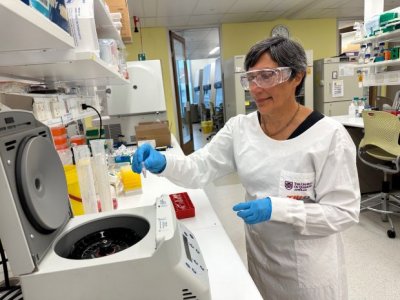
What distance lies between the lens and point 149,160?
1157 mm

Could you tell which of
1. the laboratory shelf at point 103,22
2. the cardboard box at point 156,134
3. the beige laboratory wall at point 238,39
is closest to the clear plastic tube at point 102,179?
the laboratory shelf at point 103,22

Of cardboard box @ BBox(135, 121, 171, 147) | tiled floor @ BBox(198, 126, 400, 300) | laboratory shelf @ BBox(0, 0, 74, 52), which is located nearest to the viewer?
laboratory shelf @ BBox(0, 0, 74, 52)

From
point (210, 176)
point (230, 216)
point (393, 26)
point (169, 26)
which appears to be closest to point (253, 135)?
point (210, 176)

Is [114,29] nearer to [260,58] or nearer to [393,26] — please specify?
[260,58]

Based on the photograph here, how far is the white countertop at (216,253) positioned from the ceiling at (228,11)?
144 inches

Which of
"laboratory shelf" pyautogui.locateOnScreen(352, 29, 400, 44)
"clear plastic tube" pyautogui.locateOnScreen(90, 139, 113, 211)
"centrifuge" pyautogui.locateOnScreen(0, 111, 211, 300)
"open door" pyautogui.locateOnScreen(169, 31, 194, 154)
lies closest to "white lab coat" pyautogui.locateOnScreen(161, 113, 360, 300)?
"clear plastic tube" pyautogui.locateOnScreen(90, 139, 113, 211)

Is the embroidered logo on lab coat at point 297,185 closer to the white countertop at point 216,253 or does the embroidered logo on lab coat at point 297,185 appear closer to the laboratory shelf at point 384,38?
the white countertop at point 216,253

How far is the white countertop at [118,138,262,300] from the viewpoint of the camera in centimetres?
75

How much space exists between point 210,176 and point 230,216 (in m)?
1.76

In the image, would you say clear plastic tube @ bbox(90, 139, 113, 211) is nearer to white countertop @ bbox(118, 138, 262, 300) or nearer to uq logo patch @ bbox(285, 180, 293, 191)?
white countertop @ bbox(118, 138, 262, 300)

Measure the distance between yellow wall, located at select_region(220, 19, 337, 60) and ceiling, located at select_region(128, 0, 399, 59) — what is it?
0.47ft

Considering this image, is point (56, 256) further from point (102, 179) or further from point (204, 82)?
point (204, 82)

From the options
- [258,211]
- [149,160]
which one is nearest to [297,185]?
[258,211]

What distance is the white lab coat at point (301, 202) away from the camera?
3.08 ft
